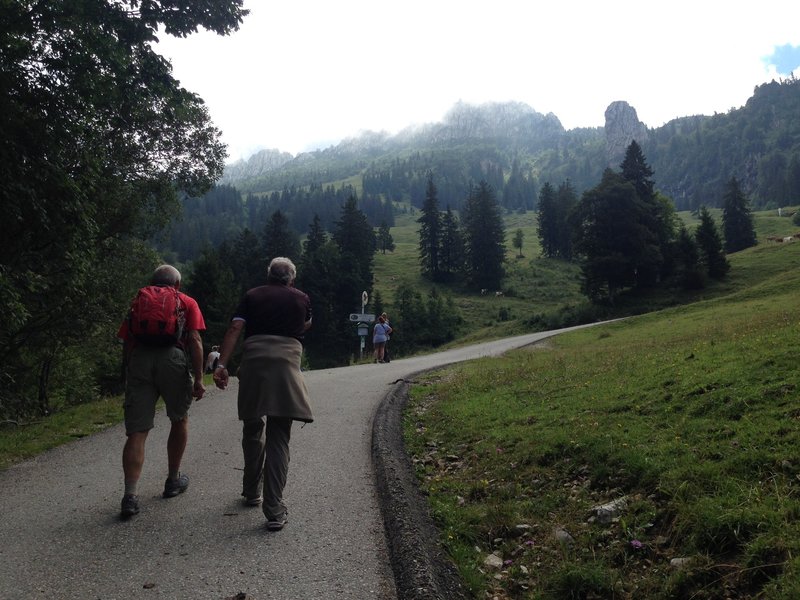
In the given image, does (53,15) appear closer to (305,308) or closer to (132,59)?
(132,59)

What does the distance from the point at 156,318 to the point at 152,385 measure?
74 centimetres

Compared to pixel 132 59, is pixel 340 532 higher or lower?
lower

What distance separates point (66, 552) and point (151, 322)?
2.19m

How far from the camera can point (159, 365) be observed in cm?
553

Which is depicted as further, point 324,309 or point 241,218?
point 241,218

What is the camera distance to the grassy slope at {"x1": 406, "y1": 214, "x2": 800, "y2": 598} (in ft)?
12.4

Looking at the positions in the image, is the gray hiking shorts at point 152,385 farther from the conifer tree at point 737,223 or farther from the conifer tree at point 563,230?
the conifer tree at point 737,223

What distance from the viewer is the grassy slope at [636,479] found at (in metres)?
3.79

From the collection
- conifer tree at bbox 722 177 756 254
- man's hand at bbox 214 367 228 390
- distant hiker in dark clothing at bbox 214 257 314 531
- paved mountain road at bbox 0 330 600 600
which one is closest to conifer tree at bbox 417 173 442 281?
conifer tree at bbox 722 177 756 254

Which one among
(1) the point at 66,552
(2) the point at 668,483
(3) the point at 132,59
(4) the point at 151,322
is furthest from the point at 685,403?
(3) the point at 132,59

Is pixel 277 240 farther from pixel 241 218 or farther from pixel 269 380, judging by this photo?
pixel 241 218

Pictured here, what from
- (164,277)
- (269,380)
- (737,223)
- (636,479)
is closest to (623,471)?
(636,479)

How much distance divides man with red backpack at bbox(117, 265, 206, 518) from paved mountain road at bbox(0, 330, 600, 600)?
1.74 feet

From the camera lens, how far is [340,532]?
4.82 meters
